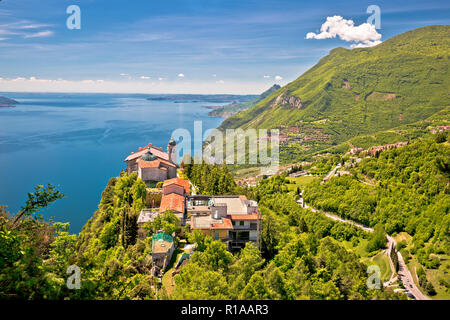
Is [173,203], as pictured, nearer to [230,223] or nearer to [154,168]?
[230,223]

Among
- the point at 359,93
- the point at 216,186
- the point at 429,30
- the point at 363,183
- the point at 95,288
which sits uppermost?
the point at 429,30

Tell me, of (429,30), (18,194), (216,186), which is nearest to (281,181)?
(216,186)

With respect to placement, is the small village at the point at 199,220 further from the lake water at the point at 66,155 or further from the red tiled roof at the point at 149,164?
the lake water at the point at 66,155

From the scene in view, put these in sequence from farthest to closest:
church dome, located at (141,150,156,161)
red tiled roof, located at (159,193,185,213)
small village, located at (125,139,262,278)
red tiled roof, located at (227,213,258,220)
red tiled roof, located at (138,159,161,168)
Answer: church dome, located at (141,150,156,161) < red tiled roof, located at (138,159,161,168) < red tiled roof, located at (159,193,185,213) < red tiled roof, located at (227,213,258,220) < small village, located at (125,139,262,278)

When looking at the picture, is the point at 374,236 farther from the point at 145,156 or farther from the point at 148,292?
the point at 148,292

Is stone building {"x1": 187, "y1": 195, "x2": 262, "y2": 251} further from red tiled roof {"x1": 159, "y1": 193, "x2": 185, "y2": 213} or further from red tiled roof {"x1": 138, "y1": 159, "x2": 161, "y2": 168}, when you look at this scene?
red tiled roof {"x1": 138, "y1": 159, "x2": 161, "y2": 168}

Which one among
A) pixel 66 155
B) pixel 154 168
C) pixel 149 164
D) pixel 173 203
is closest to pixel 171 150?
pixel 149 164

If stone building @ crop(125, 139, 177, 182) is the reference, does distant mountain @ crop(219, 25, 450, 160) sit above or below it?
above

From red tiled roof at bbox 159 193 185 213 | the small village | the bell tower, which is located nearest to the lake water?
the bell tower
